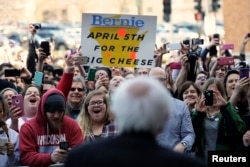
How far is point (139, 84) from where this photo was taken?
5.90 m

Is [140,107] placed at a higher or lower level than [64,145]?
higher

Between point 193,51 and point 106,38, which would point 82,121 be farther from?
point 193,51

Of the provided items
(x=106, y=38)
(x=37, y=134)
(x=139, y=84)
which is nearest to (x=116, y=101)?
(x=139, y=84)

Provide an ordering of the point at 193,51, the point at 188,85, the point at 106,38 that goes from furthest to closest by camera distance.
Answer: the point at 193,51, the point at 106,38, the point at 188,85

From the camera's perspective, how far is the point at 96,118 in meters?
10.9

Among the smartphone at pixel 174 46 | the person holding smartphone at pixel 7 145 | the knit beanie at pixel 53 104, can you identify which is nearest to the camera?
the knit beanie at pixel 53 104

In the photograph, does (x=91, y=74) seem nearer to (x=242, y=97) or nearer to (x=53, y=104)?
(x=242, y=97)

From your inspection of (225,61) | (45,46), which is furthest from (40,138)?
(225,61)

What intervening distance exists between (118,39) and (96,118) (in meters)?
3.01

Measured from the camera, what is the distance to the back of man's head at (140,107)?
19.1 ft

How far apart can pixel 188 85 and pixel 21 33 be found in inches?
1432

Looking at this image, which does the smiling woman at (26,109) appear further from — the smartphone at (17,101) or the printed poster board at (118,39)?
the printed poster board at (118,39)

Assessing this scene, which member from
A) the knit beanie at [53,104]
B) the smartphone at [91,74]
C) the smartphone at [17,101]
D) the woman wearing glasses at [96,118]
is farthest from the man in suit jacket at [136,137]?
the smartphone at [91,74]

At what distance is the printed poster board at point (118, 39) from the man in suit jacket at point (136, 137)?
7671mm
